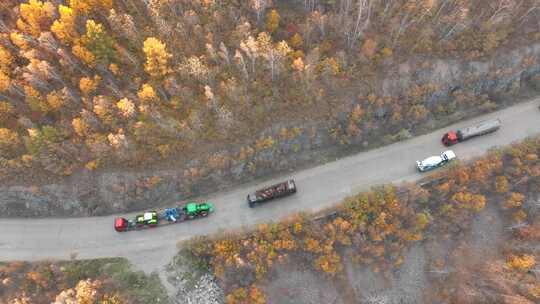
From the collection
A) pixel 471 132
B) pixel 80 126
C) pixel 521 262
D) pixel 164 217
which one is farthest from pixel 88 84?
pixel 521 262

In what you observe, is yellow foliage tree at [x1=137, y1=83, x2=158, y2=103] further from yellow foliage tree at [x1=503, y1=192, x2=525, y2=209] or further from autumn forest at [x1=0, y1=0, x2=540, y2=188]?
yellow foliage tree at [x1=503, y1=192, x2=525, y2=209]

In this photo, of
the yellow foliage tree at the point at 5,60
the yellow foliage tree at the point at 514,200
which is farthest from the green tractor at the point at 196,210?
the yellow foliage tree at the point at 514,200

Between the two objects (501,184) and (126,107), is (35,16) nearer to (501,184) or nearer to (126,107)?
(126,107)

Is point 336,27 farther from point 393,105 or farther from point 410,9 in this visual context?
point 393,105

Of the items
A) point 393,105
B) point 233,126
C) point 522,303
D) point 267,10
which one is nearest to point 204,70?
point 233,126

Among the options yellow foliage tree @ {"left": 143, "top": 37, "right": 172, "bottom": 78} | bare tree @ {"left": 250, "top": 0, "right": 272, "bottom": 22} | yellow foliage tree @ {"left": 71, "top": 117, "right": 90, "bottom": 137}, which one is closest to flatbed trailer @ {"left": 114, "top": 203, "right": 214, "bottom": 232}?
yellow foliage tree @ {"left": 71, "top": 117, "right": 90, "bottom": 137}

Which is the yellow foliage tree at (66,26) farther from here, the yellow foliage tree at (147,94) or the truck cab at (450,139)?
the truck cab at (450,139)
